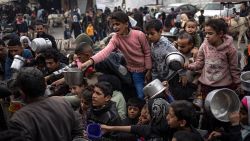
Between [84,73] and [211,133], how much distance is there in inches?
57.9

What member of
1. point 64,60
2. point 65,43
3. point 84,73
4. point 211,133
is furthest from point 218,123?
point 65,43

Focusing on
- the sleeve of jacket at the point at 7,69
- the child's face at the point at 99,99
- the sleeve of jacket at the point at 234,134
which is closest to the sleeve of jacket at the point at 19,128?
the child's face at the point at 99,99

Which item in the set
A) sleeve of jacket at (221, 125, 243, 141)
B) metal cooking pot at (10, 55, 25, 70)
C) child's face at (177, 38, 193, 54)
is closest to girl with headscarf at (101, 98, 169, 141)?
sleeve of jacket at (221, 125, 243, 141)

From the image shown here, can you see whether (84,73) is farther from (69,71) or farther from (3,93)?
(3,93)

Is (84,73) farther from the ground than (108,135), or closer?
farther from the ground

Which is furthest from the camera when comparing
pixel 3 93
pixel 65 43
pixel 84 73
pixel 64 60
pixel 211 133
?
pixel 65 43

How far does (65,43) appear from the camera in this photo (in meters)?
13.7

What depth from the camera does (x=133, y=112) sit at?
4.38 m

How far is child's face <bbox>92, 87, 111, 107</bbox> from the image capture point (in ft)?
13.1

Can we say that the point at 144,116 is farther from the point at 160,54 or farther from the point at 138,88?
the point at 160,54

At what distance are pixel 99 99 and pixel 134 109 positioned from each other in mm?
528

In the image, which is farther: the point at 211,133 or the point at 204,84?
the point at 204,84

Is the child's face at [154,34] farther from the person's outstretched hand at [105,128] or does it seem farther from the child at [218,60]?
the person's outstretched hand at [105,128]

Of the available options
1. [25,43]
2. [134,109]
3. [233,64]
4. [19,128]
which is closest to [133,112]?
[134,109]
